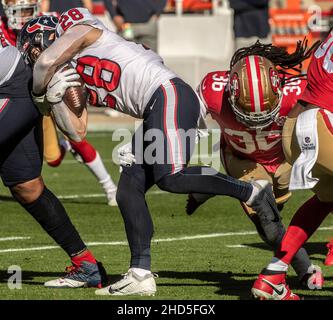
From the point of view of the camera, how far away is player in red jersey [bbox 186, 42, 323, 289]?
6.74 meters

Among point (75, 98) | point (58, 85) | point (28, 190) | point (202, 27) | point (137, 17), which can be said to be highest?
point (58, 85)

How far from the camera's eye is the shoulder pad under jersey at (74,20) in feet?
22.3

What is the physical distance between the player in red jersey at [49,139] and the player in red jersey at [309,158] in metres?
3.74

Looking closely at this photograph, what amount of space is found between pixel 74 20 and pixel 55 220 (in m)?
1.20

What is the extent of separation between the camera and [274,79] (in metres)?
6.79

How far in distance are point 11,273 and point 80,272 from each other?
618mm

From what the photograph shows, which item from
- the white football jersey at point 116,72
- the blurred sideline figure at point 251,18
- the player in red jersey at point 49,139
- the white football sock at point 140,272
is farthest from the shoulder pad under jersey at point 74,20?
the blurred sideline figure at point 251,18

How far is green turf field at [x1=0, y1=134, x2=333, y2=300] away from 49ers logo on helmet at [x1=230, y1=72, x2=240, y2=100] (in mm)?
1139

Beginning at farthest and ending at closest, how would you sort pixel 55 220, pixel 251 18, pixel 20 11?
pixel 251 18 → pixel 20 11 → pixel 55 220

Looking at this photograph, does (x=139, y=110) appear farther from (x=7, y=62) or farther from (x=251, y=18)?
(x=251, y=18)

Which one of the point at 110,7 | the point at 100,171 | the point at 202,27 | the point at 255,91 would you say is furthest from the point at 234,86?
the point at 202,27

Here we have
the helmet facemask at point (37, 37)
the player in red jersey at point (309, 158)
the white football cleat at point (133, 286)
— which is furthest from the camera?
the helmet facemask at point (37, 37)

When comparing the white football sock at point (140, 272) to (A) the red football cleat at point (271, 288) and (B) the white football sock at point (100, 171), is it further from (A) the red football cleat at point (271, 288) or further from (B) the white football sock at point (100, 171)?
(B) the white football sock at point (100, 171)

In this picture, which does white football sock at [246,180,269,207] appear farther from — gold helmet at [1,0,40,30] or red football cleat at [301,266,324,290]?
gold helmet at [1,0,40,30]
